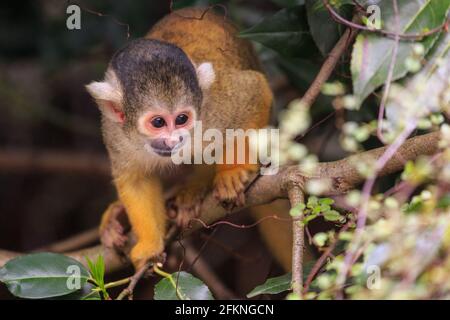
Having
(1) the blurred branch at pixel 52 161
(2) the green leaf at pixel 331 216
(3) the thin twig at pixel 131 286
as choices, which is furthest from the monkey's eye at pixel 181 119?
(1) the blurred branch at pixel 52 161

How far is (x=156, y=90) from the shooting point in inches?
128

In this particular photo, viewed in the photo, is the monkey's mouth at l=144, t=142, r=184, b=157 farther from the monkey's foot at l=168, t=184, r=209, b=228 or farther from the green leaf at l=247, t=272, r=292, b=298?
the green leaf at l=247, t=272, r=292, b=298

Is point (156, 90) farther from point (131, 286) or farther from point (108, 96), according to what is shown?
point (131, 286)

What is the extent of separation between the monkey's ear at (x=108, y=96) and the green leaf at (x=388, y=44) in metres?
1.27

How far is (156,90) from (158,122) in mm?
162

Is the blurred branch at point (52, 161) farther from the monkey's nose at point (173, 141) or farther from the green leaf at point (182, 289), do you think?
the green leaf at point (182, 289)

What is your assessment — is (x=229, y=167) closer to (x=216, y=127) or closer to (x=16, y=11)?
(x=216, y=127)

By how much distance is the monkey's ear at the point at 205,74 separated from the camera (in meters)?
3.36

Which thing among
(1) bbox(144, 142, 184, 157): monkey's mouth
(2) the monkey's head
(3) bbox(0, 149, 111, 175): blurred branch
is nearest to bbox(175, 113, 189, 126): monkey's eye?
(2) the monkey's head

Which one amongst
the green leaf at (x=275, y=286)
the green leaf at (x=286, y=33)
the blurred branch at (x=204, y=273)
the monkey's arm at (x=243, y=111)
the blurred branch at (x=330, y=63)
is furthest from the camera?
the blurred branch at (x=204, y=273)

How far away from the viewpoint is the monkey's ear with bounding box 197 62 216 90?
3363mm

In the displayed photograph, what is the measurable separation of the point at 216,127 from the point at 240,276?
6.76 ft
